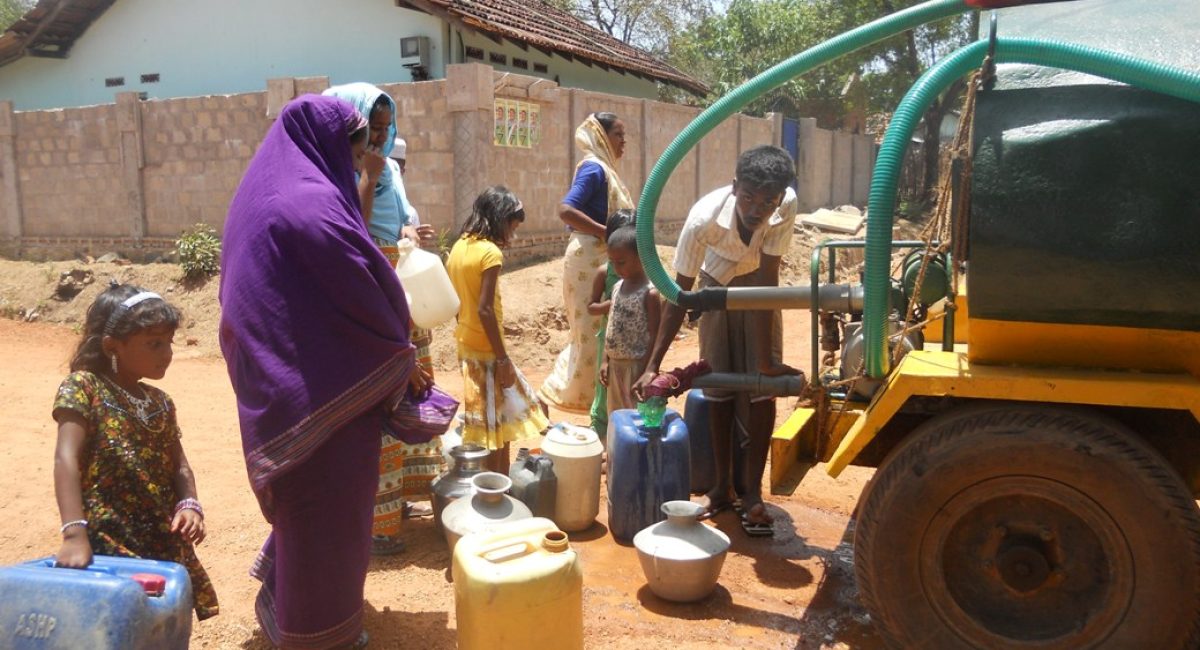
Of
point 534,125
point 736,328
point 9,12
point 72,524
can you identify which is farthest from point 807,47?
point 9,12

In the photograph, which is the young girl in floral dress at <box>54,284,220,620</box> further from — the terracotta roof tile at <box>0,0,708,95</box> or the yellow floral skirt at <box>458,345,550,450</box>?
the terracotta roof tile at <box>0,0,708,95</box>

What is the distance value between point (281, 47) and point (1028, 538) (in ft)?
46.4

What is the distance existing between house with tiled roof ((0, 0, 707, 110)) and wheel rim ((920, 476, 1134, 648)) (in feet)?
35.8

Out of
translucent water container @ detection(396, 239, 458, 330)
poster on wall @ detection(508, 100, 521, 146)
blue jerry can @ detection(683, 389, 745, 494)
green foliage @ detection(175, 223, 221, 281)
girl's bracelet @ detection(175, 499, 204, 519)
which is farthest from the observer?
green foliage @ detection(175, 223, 221, 281)

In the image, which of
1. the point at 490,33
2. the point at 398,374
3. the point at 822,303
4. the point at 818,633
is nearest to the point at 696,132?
the point at 822,303

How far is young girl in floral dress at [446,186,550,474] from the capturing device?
4.20 meters

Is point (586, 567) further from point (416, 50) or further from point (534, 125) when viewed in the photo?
point (416, 50)

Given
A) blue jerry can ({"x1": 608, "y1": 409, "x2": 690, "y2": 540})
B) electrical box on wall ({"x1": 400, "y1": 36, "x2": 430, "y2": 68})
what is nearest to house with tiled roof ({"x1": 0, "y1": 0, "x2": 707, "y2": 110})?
electrical box on wall ({"x1": 400, "y1": 36, "x2": 430, "y2": 68})

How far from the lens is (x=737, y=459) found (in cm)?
438

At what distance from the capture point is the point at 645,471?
391 cm

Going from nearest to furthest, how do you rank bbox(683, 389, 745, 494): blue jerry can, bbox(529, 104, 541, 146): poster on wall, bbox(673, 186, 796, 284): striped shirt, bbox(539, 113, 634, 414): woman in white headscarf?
bbox(673, 186, 796, 284): striped shirt
bbox(683, 389, 745, 494): blue jerry can
bbox(539, 113, 634, 414): woman in white headscarf
bbox(529, 104, 541, 146): poster on wall

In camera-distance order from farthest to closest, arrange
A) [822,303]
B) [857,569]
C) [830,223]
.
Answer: [830,223], [822,303], [857,569]

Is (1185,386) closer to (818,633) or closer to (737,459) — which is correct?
(818,633)

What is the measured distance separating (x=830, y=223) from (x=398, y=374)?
14.9m
